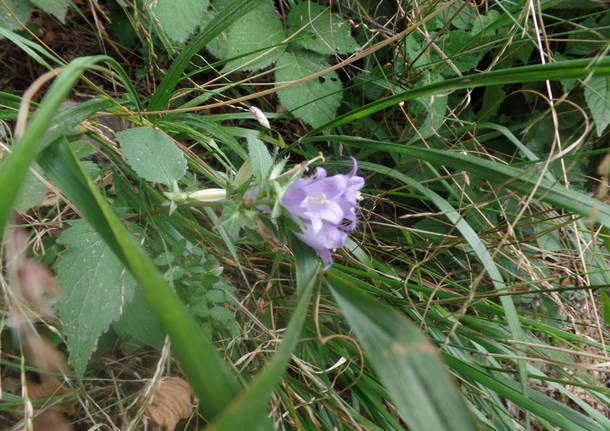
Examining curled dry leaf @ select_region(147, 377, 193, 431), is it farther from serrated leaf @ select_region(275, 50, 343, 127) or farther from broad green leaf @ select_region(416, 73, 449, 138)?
broad green leaf @ select_region(416, 73, 449, 138)

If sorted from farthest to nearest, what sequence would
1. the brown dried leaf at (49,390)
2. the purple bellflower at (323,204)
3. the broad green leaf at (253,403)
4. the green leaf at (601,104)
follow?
the green leaf at (601,104) < the brown dried leaf at (49,390) < the purple bellflower at (323,204) < the broad green leaf at (253,403)

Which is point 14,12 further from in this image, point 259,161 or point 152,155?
point 259,161

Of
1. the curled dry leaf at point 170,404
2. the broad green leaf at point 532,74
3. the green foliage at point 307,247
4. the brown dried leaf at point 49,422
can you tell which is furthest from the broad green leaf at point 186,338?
the broad green leaf at point 532,74

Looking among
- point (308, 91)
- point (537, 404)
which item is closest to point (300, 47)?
point (308, 91)

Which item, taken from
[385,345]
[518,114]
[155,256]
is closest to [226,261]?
[155,256]

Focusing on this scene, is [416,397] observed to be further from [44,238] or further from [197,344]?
[44,238]

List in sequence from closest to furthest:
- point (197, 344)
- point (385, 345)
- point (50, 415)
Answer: point (197, 344) → point (385, 345) → point (50, 415)

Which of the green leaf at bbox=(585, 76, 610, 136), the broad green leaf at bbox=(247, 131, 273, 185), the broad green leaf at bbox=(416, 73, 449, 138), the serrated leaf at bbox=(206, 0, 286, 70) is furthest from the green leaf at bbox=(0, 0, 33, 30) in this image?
the green leaf at bbox=(585, 76, 610, 136)

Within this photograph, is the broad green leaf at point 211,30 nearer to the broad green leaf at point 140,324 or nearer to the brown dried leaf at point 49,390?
the broad green leaf at point 140,324
